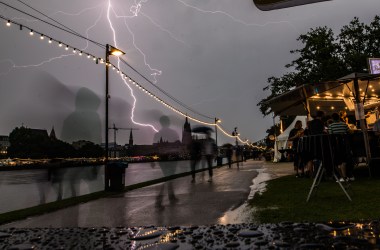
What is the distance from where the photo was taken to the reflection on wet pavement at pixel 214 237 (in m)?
2.21

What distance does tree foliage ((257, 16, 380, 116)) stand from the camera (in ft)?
115

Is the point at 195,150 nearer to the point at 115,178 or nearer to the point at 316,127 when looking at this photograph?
the point at 115,178

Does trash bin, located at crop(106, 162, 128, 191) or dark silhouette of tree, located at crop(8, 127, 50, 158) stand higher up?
dark silhouette of tree, located at crop(8, 127, 50, 158)

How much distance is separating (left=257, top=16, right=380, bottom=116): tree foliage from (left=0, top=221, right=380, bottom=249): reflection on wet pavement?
33786 mm

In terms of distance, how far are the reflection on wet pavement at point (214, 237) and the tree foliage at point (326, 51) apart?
3379 centimetres

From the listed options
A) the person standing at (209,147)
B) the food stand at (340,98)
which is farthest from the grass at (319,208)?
the person standing at (209,147)

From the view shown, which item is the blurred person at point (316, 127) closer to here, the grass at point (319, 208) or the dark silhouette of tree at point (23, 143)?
the grass at point (319, 208)

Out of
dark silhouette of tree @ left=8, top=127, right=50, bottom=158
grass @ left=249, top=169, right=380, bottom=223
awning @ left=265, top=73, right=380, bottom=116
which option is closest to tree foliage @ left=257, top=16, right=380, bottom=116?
awning @ left=265, top=73, right=380, bottom=116

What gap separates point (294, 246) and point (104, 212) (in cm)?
469

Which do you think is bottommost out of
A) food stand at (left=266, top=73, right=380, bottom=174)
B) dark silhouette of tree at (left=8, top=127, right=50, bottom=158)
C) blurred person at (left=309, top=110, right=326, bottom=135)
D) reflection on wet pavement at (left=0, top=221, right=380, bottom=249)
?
reflection on wet pavement at (left=0, top=221, right=380, bottom=249)

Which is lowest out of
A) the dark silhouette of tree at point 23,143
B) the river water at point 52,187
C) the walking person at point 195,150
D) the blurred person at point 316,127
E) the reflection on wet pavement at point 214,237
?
the river water at point 52,187

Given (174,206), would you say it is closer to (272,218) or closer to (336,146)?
(272,218)

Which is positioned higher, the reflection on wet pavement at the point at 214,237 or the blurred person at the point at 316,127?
the blurred person at the point at 316,127

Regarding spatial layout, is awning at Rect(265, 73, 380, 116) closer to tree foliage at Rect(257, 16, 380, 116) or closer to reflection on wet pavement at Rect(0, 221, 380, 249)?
reflection on wet pavement at Rect(0, 221, 380, 249)
